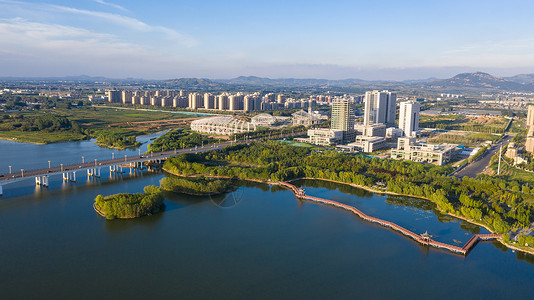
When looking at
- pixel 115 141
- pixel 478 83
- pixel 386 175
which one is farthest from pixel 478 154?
pixel 478 83

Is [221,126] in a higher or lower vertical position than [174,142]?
higher

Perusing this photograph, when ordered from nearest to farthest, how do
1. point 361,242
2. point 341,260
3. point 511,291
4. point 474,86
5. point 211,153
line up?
point 511,291
point 341,260
point 361,242
point 211,153
point 474,86

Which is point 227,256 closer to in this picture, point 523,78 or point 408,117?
point 408,117

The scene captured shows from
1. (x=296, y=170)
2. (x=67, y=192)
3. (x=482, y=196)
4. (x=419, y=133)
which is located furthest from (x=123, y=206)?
(x=419, y=133)

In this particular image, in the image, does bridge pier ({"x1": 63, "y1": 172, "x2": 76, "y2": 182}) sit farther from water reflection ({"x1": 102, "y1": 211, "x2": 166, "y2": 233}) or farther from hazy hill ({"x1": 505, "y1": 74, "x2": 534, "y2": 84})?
A: hazy hill ({"x1": 505, "y1": 74, "x2": 534, "y2": 84})

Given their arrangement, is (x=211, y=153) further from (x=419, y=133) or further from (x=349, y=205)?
(x=419, y=133)
